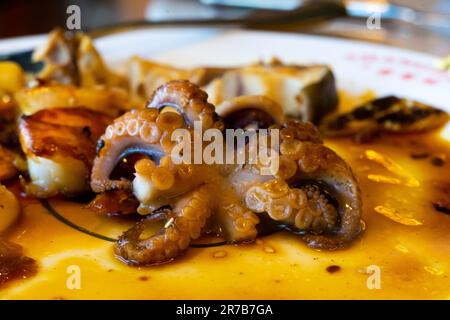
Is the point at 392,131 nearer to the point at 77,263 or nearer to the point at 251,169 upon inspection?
the point at 251,169

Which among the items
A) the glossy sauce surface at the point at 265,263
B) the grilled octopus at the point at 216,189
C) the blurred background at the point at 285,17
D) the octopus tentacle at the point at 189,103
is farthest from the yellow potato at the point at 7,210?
the blurred background at the point at 285,17

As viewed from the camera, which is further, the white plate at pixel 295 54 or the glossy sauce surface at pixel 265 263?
the white plate at pixel 295 54

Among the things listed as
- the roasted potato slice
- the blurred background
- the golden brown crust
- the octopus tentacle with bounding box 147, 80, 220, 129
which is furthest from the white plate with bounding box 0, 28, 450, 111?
the octopus tentacle with bounding box 147, 80, 220, 129

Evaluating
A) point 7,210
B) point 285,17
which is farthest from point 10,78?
point 285,17

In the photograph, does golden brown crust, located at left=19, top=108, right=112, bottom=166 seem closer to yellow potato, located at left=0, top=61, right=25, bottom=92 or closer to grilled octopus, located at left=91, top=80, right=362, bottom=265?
grilled octopus, located at left=91, top=80, right=362, bottom=265

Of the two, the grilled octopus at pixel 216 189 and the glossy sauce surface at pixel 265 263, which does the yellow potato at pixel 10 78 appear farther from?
the grilled octopus at pixel 216 189

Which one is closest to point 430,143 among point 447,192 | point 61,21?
point 447,192
